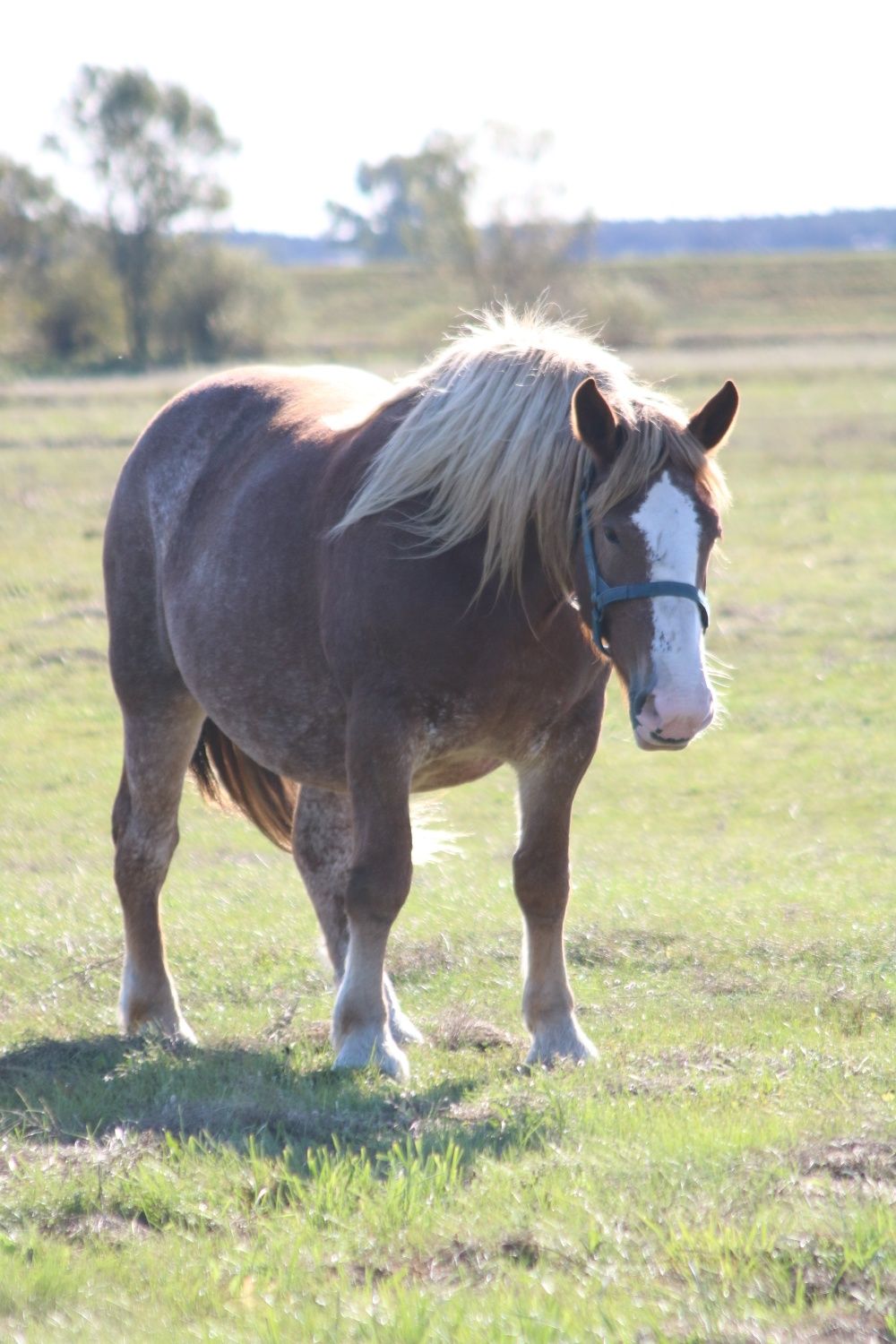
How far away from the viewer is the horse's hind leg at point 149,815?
561cm

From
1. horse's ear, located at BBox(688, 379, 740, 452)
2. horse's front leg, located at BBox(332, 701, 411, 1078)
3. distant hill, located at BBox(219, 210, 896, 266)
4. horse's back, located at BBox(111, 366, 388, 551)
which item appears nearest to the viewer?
horse's ear, located at BBox(688, 379, 740, 452)

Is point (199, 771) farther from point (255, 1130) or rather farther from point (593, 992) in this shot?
point (255, 1130)

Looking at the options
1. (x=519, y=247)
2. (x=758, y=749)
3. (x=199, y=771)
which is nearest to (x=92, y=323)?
(x=519, y=247)

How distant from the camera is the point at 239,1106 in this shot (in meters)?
4.07

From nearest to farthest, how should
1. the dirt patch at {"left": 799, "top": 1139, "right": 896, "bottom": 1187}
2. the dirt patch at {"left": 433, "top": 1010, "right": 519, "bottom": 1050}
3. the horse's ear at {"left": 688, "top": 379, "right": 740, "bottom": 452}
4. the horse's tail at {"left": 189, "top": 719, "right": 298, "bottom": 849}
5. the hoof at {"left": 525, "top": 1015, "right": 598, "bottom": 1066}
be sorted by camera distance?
the dirt patch at {"left": 799, "top": 1139, "right": 896, "bottom": 1187} → the horse's ear at {"left": 688, "top": 379, "right": 740, "bottom": 452} → the hoof at {"left": 525, "top": 1015, "right": 598, "bottom": 1066} → the dirt patch at {"left": 433, "top": 1010, "right": 519, "bottom": 1050} → the horse's tail at {"left": 189, "top": 719, "right": 298, "bottom": 849}

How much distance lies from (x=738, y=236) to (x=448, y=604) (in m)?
173

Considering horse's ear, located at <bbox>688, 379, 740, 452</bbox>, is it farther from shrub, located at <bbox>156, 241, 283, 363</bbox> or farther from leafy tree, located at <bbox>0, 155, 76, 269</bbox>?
leafy tree, located at <bbox>0, 155, 76, 269</bbox>

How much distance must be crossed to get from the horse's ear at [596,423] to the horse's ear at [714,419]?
0.29 metres

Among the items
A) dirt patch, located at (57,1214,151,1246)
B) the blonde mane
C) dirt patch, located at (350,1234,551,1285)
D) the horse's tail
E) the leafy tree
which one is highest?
the leafy tree

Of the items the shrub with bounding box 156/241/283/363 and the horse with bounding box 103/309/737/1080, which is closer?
the horse with bounding box 103/309/737/1080

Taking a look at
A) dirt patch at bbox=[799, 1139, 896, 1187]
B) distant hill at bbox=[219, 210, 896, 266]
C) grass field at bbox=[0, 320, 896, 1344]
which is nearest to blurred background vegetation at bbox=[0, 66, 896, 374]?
grass field at bbox=[0, 320, 896, 1344]

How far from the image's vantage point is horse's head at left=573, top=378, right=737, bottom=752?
3859 mm

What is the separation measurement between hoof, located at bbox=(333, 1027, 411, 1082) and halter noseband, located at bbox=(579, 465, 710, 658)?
4.54 ft

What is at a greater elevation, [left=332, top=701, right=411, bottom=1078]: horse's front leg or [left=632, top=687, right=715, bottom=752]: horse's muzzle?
[left=632, top=687, right=715, bottom=752]: horse's muzzle
